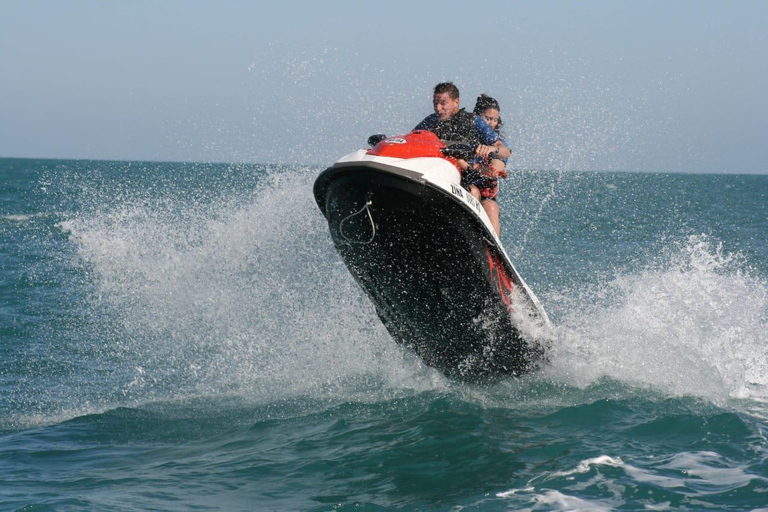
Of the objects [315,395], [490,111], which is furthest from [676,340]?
[315,395]

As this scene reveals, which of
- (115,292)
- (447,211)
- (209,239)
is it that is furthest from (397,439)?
(115,292)

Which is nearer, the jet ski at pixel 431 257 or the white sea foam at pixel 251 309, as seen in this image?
the jet ski at pixel 431 257

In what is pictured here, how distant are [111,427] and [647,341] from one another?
4275mm

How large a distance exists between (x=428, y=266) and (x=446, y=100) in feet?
4.61

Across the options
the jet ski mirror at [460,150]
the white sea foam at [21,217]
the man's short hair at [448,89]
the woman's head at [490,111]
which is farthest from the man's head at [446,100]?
the white sea foam at [21,217]

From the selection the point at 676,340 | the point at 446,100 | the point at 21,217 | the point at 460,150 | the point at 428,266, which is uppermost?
the point at 21,217

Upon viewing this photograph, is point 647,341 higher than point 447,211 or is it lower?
lower

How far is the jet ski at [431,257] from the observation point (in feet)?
17.7

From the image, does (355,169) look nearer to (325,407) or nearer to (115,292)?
(325,407)

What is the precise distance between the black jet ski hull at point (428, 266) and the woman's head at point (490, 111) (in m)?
1.50

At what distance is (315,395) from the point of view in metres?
6.75

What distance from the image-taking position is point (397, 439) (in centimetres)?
557

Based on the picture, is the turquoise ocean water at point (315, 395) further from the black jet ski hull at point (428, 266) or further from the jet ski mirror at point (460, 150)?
the jet ski mirror at point (460, 150)

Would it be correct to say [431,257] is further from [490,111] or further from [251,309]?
[251,309]
